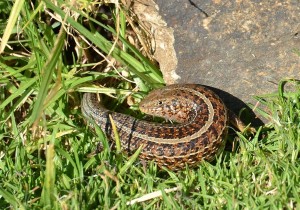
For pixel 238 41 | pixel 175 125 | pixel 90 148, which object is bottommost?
pixel 90 148

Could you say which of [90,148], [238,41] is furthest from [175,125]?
[238,41]

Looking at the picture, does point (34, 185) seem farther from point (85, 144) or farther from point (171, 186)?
point (171, 186)

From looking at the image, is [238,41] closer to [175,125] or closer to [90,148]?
[175,125]

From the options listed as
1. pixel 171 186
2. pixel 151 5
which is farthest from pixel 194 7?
pixel 171 186

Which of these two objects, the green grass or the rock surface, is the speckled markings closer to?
the green grass

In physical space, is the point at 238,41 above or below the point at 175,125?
above

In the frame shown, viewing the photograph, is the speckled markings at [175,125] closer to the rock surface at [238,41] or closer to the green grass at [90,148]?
the green grass at [90,148]
